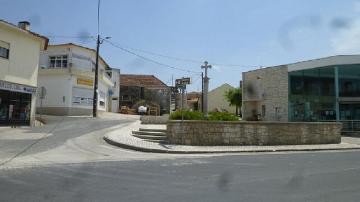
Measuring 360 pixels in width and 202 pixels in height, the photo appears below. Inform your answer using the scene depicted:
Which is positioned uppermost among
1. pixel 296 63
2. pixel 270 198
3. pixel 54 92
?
pixel 296 63

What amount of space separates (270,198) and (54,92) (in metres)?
35.8

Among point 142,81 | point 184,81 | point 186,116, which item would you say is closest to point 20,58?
point 184,81

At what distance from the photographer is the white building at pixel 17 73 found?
87.2 ft

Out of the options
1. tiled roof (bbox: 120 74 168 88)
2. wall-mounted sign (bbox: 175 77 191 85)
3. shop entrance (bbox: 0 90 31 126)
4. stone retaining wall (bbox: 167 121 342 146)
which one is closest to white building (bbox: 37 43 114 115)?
shop entrance (bbox: 0 90 31 126)

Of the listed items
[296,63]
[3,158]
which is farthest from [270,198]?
[296,63]

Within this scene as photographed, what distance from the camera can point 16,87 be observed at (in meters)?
27.5

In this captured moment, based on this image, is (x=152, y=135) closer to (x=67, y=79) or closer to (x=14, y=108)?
(x=14, y=108)

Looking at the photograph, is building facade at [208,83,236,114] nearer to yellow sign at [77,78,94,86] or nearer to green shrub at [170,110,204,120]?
yellow sign at [77,78,94,86]

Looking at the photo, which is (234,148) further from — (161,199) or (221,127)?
(161,199)

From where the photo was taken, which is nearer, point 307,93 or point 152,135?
point 152,135

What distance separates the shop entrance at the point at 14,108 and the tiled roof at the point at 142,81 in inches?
1677

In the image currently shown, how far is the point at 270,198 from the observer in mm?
8172

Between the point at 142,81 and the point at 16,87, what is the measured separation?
49120 mm

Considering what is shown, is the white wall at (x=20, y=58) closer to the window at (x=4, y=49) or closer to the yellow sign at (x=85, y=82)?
the window at (x=4, y=49)
